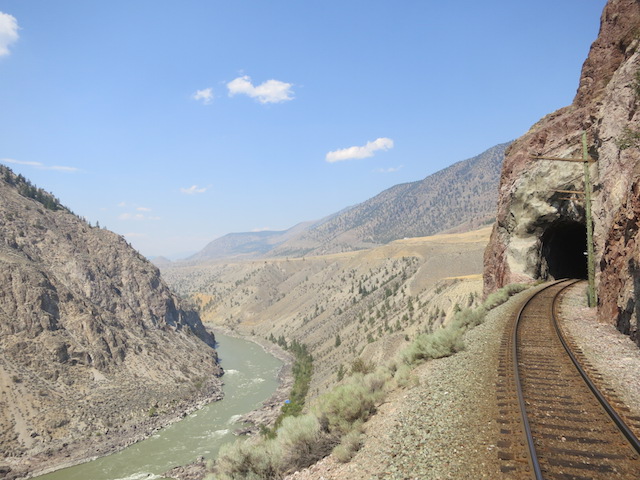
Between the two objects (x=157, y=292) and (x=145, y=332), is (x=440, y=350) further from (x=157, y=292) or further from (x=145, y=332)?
(x=157, y=292)

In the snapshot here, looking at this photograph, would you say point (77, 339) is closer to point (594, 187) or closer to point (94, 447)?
point (94, 447)

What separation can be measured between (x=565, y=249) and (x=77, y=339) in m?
61.3

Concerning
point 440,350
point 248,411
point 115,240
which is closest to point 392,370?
point 440,350

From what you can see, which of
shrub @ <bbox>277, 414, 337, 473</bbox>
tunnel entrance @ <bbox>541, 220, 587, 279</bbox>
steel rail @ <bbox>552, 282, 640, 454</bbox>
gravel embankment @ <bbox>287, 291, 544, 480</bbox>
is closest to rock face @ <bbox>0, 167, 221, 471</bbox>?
shrub @ <bbox>277, 414, 337, 473</bbox>

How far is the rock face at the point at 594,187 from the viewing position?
44.0ft

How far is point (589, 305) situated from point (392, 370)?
1077 centimetres

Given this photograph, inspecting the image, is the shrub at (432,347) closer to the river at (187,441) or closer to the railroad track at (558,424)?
the railroad track at (558,424)

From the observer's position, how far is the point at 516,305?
1906 centimetres

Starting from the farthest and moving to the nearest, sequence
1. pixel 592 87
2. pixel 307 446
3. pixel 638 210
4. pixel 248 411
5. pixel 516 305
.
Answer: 1. pixel 248 411
2. pixel 592 87
3. pixel 516 305
4. pixel 638 210
5. pixel 307 446

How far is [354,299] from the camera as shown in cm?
9988

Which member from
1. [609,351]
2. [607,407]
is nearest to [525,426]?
[607,407]

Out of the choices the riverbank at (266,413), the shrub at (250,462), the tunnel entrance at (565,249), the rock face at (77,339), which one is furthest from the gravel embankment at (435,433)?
the rock face at (77,339)

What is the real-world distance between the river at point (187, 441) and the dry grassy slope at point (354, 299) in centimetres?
1062

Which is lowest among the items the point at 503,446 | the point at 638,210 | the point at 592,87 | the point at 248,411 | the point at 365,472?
the point at 248,411
